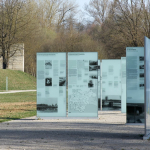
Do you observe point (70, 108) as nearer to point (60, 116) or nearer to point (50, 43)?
point (60, 116)

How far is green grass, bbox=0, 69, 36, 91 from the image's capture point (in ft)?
130

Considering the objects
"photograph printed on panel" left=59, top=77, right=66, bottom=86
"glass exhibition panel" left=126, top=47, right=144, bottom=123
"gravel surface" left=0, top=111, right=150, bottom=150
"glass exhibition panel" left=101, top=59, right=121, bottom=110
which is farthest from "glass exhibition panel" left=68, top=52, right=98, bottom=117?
"glass exhibition panel" left=101, top=59, right=121, bottom=110

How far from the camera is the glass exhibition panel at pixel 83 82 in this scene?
42.0 feet

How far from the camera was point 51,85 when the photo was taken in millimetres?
12812

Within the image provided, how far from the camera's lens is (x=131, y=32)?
123 feet

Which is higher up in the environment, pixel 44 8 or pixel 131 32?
pixel 44 8

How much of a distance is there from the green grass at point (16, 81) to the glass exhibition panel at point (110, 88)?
75.1 ft

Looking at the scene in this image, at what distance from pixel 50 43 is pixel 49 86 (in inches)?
1607

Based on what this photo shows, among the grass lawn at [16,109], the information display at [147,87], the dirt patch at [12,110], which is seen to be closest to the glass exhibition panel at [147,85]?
the information display at [147,87]

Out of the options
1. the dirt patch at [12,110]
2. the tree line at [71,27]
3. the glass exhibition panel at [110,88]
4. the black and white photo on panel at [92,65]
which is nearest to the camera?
the black and white photo on panel at [92,65]

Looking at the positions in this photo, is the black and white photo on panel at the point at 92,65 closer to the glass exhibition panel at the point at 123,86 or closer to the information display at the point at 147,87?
the glass exhibition panel at the point at 123,86

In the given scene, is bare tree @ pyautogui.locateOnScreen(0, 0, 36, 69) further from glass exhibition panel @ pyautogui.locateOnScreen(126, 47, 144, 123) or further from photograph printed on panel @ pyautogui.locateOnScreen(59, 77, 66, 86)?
glass exhibition panel @ pyautogui.locateOnScreen(126, 47, 144, 123)

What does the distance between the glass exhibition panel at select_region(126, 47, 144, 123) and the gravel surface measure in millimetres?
493

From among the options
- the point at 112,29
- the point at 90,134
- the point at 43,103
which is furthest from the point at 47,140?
the point at 112,29
